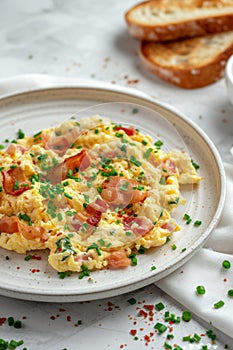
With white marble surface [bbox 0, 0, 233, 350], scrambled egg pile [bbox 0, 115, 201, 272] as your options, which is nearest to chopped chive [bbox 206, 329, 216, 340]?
white marble surface [bbox 0, 0, 233, 350]

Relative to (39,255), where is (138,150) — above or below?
above

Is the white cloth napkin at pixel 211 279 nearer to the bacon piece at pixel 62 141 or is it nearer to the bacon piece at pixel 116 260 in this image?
the bacon piece at pixel 116 260

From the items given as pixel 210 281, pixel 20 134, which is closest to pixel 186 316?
pixel 210 281

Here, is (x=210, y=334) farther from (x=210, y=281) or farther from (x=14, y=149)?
(x=14, y=149)

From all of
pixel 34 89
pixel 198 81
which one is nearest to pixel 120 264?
pixel 34 89

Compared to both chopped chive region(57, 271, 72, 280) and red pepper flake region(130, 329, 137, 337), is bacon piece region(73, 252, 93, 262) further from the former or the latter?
red pepper flake region(130, 329, 137, 337)

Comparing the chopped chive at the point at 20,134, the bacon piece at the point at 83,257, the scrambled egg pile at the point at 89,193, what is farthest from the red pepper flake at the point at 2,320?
the chopped chive at the point at 20,134

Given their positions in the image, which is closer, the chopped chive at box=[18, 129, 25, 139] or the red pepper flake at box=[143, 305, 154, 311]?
the red pepper flake at box=[143, 305, 154, 311]

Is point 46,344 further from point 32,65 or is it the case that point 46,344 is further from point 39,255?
point 32,65
